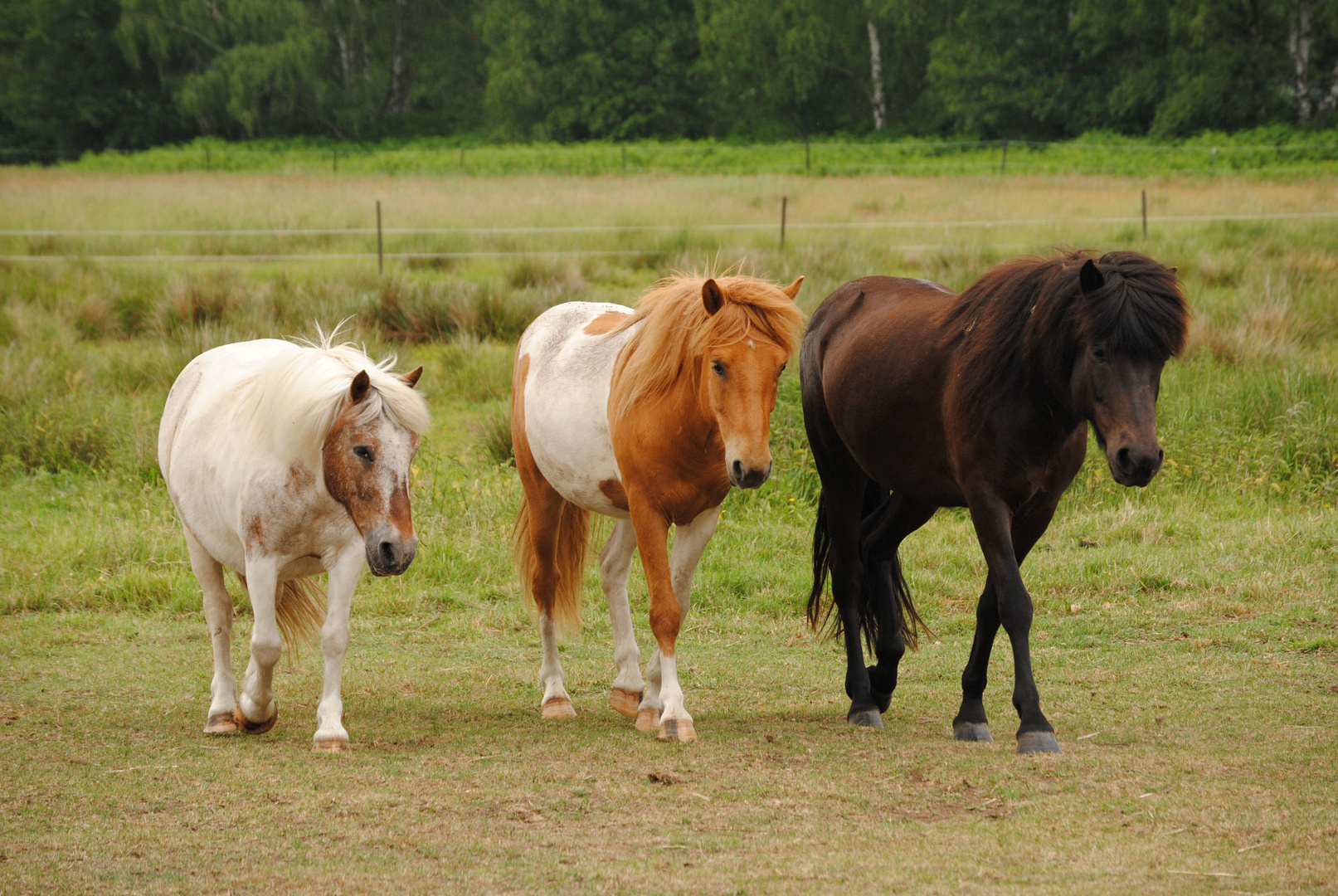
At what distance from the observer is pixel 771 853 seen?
3223 mm

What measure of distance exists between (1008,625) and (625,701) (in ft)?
5.63

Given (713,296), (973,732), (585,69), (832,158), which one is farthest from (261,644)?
(585,69)

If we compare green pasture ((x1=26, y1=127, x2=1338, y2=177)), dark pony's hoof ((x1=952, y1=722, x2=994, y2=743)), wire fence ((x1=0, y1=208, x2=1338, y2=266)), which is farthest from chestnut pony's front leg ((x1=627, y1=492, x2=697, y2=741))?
green pasture ((x1=26, y1=127, x2=1338, y2=177))

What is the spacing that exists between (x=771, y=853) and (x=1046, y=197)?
21259 mm

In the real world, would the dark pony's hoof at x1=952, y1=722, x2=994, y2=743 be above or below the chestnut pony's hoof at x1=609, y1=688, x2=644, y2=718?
above

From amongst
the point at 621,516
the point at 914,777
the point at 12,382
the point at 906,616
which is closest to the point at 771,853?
the point at 914,777

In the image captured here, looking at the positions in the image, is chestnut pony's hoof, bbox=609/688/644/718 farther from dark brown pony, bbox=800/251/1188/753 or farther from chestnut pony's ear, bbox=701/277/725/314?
chestnut pony's ear, bbox=701/277/725/314

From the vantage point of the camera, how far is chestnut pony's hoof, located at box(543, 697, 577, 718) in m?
5.05

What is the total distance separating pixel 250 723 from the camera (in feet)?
15.4

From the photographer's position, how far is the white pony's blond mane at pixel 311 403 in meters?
4.33

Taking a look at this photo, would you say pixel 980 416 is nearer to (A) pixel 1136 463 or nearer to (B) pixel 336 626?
(A) pixel 1136 463

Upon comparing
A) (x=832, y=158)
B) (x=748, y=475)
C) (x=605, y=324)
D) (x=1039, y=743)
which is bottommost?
(x=1039, y=743)

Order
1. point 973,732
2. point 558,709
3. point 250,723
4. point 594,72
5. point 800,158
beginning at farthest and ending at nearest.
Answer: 1. point 594,72
2. point 800,158
3. point 558,709
4. point 250,723
5. point 973,732

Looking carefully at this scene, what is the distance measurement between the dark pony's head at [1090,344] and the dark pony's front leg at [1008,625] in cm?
40
